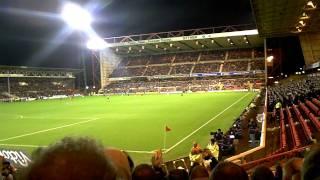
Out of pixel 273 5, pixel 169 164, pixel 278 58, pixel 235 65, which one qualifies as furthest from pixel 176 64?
pixel 169 164

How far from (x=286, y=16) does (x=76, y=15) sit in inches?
1532

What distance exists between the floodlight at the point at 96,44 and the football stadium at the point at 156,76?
0.21m

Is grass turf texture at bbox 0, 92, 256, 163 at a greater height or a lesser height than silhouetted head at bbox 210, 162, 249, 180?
lesser

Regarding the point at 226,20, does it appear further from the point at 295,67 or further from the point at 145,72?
the point at 145,72

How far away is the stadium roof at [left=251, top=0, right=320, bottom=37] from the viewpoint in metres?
31.0

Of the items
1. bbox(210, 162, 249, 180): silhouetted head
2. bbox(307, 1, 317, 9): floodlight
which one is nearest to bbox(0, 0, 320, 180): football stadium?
bbox(307, 1, 317, 9): floodlight

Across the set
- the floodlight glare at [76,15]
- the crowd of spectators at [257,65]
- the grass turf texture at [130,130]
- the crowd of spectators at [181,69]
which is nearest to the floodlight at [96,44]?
the floodlight glare at [76,15]

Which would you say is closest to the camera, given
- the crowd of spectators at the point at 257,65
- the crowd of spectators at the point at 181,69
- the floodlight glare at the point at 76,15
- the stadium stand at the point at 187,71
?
the floodlight glare at the point at 76,15

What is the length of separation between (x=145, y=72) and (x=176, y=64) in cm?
708

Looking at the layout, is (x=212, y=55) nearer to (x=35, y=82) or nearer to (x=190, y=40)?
(x=190, y=40)

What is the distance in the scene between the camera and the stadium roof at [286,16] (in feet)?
102

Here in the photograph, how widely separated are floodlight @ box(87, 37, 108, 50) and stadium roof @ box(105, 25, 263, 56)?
1.44m

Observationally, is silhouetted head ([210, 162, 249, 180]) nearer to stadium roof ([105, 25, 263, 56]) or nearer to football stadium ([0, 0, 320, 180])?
football stadium ([0, 0, 320, 180])

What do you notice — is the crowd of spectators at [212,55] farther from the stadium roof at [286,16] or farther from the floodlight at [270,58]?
the stadium roof at [286,16]
